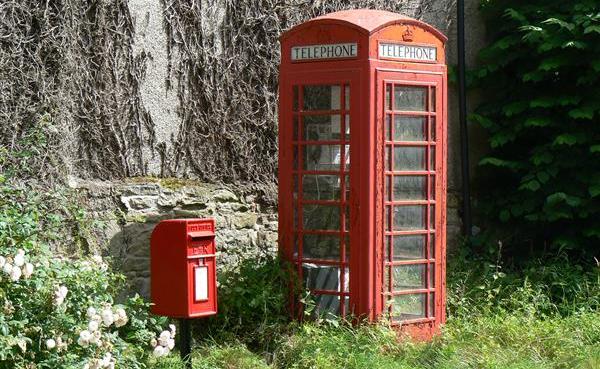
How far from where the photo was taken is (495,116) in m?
10.4

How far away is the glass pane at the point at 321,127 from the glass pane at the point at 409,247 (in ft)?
2.89

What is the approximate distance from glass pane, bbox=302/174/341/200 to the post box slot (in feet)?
3.88

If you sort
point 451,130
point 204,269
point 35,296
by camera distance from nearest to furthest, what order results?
1. point 35,296
2. point 204,269
3. point 451,130

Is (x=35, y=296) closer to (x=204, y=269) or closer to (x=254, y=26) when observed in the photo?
(x=204, y=269)

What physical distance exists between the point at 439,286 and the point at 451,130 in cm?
282

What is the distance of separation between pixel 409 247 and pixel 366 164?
769mm

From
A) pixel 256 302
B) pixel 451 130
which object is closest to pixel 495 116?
pixel 451 130

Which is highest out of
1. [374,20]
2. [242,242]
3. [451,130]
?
[374,20]

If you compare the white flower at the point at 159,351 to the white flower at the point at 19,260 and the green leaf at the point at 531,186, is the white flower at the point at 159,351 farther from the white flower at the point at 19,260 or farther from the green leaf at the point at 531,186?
the green leaf at the point at 531,186

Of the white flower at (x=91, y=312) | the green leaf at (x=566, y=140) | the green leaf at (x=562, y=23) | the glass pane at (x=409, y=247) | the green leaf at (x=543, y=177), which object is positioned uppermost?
the green leaf at (x=562, y=23)

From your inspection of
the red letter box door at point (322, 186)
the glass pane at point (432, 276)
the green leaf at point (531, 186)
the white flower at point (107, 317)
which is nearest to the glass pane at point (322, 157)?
the red letter box door at point (322, 186)

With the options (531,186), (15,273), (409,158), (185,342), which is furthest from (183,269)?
(531,186)

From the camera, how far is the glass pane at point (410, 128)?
7684mm

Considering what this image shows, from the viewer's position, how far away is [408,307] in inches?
311
